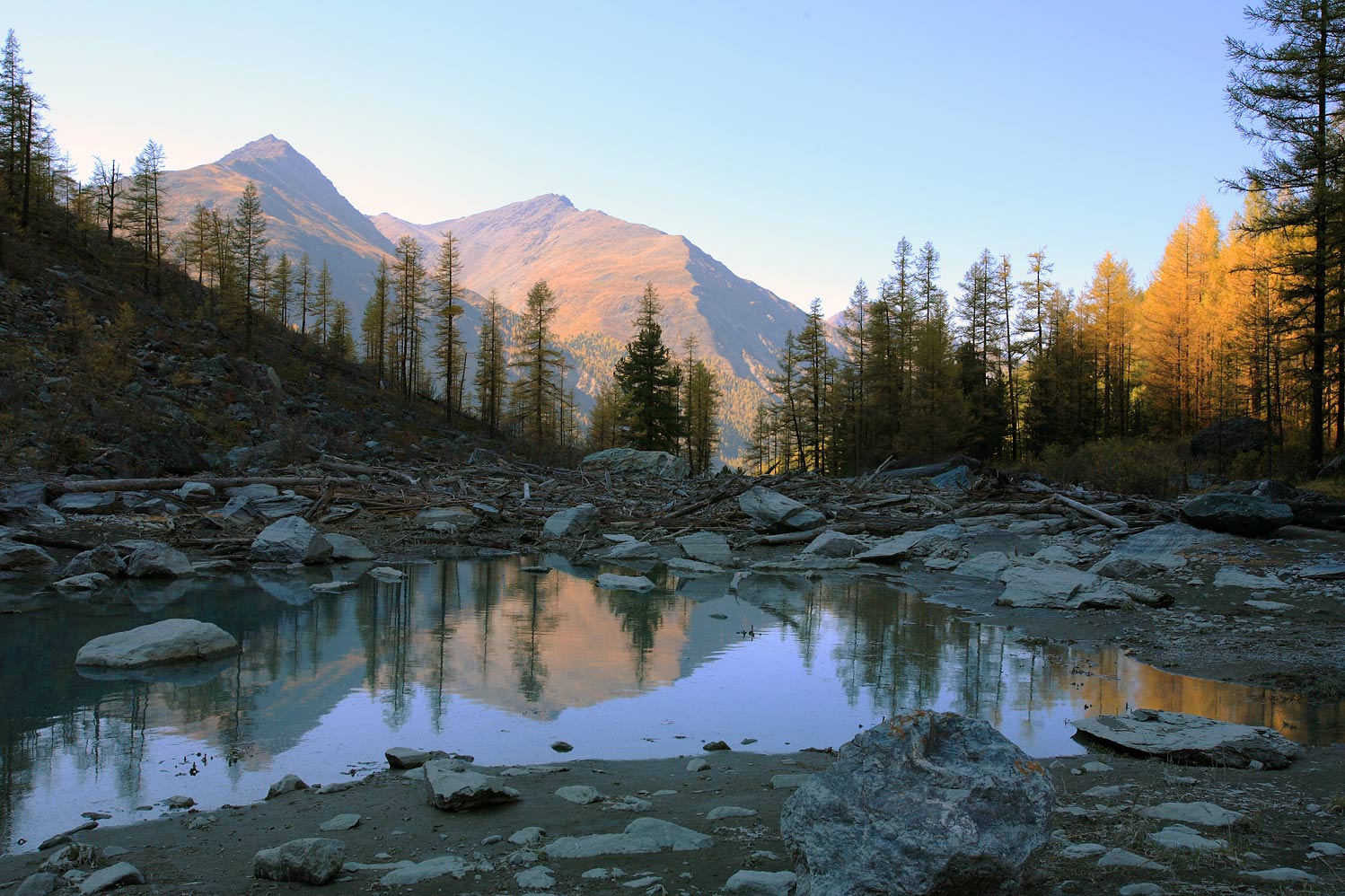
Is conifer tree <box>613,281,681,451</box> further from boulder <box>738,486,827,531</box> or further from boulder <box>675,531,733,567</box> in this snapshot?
boulder <box>675,531,733,567</box>

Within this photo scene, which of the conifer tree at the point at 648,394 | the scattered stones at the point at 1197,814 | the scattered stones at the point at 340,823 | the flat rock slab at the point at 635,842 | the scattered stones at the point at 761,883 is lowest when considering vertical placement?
the scattered stones at the point at 340,823

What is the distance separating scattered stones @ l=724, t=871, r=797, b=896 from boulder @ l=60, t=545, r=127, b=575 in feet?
40.5

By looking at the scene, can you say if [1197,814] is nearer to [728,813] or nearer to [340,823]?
[728,813]

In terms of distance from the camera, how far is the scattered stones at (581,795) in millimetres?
4200

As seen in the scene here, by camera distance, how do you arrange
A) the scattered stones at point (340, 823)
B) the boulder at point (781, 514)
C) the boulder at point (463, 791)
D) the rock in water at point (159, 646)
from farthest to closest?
the boulder at point (781, 514) < the rock in water at point (159, 646) < the boulder at point (463, 791) < the scattered stones at point (340, 823)

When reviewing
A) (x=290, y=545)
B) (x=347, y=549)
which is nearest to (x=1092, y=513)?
(x=347, y=549)

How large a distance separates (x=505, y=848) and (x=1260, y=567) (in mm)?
13106

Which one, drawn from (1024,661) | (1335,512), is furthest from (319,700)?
(1335,512)

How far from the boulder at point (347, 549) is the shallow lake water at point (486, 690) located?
3.37m

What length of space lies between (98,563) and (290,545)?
2843 millimetres

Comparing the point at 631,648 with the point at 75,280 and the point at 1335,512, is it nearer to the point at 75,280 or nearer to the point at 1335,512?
the point at 1335,512

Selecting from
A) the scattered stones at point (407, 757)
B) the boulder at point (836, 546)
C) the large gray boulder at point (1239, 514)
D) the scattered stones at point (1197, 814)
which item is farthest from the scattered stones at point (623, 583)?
the large gray boulder at point (1239, 514)

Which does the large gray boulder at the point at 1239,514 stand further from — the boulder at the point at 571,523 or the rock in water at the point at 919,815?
the rock in water at the point at 919,815

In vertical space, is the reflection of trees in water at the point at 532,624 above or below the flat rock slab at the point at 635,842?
below
